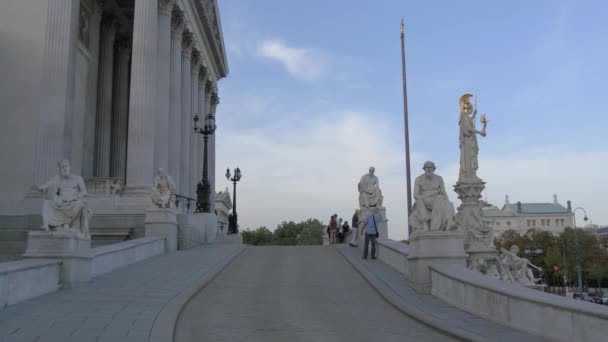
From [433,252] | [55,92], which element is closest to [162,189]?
[55,92]

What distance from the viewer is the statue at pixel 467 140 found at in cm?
2483

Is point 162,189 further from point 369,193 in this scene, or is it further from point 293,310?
point 293,310

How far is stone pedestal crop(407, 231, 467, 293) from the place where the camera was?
40.8 ft

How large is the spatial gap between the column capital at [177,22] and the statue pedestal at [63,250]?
80.6 feet

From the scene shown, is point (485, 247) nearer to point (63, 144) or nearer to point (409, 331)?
point (409, 331)

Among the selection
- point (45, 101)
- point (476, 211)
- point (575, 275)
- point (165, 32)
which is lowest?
point (575, 275)

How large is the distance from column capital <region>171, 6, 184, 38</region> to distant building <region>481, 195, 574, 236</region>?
126149 mm

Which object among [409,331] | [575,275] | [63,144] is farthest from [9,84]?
[575,275]

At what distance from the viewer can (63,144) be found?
969 inches

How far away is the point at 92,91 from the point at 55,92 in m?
9.67

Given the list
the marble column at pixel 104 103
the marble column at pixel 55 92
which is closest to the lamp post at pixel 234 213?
the marble column at pixel 104 103

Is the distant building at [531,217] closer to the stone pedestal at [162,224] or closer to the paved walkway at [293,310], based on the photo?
the stone pedestal at [162,224]

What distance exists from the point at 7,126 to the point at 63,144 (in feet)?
8.52

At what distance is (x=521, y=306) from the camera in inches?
338
